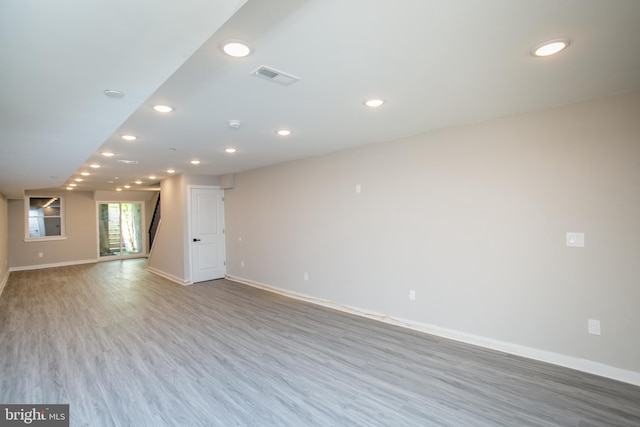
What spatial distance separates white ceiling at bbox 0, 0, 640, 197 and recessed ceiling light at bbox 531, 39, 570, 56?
0.19ft

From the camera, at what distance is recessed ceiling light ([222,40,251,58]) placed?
171 centimetres

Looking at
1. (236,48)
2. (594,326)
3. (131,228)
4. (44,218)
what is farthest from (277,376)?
(131,228)

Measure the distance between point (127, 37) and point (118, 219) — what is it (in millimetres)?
12089

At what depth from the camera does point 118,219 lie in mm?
11359

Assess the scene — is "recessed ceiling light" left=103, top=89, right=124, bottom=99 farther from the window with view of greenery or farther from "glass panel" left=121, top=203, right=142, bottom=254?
"glass panel" left=121, top=203, right=142, bottom=254

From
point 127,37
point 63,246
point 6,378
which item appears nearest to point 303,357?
point 6,378

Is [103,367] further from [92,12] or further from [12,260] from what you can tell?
[12,260]

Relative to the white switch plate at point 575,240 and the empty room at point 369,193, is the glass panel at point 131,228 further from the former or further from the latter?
the white switch plate at point 575,240

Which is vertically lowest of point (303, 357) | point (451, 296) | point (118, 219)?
point (303, 357)

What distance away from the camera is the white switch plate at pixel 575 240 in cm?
286

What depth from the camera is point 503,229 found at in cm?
327

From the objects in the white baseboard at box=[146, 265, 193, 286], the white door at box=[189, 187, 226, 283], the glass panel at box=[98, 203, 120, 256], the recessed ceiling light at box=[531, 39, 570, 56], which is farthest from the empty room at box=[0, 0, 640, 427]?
the glass panel at box=[98, 203, 120, 256]

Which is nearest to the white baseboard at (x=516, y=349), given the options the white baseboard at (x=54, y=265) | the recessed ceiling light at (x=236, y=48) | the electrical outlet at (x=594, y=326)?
the electrical outlet at (x=594, y=326)

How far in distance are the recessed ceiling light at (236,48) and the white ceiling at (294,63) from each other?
0.14 ft
